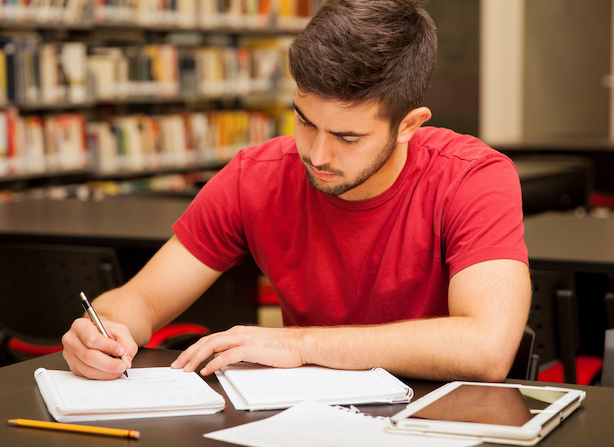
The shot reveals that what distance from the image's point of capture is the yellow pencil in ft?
3.29

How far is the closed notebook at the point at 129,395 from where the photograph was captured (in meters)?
1.07

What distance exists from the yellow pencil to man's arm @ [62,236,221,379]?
0.59 feet

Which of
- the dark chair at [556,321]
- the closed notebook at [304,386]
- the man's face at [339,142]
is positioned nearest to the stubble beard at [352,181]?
the man's face at [339,142]

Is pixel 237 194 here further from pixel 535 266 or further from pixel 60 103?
pixel 60 103

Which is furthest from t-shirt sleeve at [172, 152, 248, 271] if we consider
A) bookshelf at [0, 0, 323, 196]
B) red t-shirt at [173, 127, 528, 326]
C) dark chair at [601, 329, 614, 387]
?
bookshelf at [0, 0, 323, 196]

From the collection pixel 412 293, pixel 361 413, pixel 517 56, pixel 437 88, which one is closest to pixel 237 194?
pixel 412 293

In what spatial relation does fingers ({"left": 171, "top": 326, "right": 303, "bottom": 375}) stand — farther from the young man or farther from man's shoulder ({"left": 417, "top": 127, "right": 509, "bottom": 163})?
man's shoulder ({"left": 417, "top": 127, "right": 509, "bottom": 163})

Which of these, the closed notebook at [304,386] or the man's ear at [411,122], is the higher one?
the man's ear at [411,122]

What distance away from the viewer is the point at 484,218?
1.43 metres

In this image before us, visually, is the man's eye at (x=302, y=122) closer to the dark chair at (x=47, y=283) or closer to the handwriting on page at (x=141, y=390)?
the handwriting on page at (x=141, y=390)

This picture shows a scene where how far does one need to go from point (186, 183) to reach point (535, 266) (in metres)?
3.77

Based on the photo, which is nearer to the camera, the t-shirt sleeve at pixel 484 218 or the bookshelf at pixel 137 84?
the t-shirt sleeve at pixel 484 218

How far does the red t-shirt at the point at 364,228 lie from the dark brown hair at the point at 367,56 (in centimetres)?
16

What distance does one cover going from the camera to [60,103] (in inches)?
180
